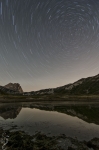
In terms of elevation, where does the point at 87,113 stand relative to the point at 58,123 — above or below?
above

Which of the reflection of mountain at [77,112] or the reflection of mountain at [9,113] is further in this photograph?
the reflection of mountain at [9,113]

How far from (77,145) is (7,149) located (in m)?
11.7

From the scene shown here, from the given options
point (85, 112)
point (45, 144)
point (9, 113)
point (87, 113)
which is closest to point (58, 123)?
point (45, 144)

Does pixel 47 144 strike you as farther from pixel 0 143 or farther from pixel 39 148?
pixel 0 143

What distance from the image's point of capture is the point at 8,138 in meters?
28.5

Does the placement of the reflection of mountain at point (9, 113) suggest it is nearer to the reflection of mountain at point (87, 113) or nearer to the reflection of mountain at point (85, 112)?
the reflection of mountain at point (85, 112)

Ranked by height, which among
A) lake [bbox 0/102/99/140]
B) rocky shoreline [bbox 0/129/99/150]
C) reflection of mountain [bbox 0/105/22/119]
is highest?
reflection of mountain [bbox 0/105/22/119]

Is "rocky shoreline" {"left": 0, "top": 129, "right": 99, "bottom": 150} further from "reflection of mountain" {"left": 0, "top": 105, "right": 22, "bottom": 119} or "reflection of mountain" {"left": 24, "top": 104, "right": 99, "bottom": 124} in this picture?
"reflection of mountain" {"left": 0, "top": 105, "right": 22, "bottom": 119}

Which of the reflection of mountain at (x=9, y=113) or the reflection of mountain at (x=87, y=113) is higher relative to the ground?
the reflection of mountain at (x=9, y=113)

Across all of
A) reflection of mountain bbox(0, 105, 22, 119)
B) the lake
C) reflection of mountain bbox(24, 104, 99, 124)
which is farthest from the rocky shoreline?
reflection of mountain bbox(0, 105, 22, 119)

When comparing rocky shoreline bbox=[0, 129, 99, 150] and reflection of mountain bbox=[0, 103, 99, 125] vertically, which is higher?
reflection of mountain bbox=[0, 103, 99, 125]

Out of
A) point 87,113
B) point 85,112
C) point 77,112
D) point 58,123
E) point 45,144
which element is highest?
point 77,112

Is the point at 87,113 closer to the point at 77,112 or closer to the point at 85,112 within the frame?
the point at 85,112

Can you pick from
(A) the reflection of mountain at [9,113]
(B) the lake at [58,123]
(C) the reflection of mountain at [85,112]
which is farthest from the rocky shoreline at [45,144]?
(A) the reflection of mountain at [9,113]
